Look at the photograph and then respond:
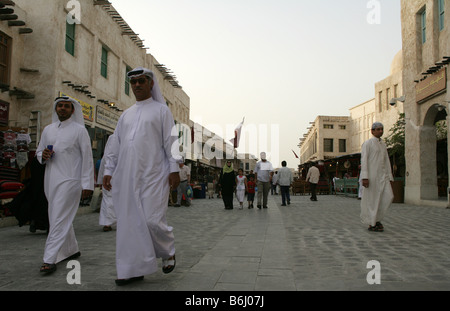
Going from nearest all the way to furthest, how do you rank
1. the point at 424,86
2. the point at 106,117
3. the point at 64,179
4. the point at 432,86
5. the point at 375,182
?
the point at 64,179 < the point at 375,182 < the point at 432,86 < the point at 424,86 < the point at 106,117

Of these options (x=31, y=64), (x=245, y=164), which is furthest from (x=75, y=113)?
(x=245, y=164)

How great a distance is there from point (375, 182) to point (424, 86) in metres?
8.79

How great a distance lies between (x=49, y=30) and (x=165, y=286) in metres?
11.5

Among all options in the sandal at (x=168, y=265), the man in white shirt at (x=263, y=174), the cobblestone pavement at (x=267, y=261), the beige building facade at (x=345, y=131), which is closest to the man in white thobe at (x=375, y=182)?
the cobblestone pavement at (x=267, y=261)

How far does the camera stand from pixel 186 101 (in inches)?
1339

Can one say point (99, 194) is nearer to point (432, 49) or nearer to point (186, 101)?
point (432, 49)

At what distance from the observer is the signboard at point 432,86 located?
12.4 meters

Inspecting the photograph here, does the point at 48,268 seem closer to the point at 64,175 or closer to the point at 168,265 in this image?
the point at 64,175

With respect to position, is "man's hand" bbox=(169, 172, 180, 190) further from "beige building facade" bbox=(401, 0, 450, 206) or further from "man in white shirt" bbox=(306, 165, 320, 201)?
Answer: "man in white shirt" bbox=(306, 165, 320, 201)

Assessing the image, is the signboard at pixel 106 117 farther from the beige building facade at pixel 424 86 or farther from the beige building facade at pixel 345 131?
the beige building facade at pixel 345 131

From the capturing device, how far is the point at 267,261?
4.21 meters

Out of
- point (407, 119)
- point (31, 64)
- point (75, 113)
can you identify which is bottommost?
point (75, 113)

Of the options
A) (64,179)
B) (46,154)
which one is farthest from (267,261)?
(46,154)
